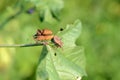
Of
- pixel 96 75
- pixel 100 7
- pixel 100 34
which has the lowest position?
pixel 96 75

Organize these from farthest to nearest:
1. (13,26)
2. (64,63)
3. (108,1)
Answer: (108,1) → (13,26) → (64,63)

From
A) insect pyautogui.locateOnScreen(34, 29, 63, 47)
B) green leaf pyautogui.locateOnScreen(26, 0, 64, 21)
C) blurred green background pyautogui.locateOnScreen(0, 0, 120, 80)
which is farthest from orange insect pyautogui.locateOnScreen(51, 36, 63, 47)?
blurred green background pyautogui.locateOnScreen(0, 0, 120, 80)

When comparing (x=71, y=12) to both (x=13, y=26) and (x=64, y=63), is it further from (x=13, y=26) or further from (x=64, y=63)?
(x=64, y=63)

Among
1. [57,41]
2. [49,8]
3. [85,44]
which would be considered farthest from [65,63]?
[85,44]

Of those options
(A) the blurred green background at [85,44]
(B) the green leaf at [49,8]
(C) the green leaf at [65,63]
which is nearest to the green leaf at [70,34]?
(C) the green leaf at [65,63]

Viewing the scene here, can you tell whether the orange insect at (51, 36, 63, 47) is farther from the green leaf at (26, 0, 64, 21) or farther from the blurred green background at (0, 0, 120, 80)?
the blurred green background at (0, 0, 120, 80)

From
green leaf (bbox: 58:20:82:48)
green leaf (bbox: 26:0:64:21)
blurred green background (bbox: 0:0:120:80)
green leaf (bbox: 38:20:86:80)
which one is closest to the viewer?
green leaf (bbox: 38:20:86:80)

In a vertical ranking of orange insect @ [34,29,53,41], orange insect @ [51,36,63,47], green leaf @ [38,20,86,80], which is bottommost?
green leaf @ [38,20,86,80]

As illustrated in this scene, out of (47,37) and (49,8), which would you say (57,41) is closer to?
(47,37)

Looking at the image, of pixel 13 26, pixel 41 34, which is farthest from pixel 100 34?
pixel 41 34
